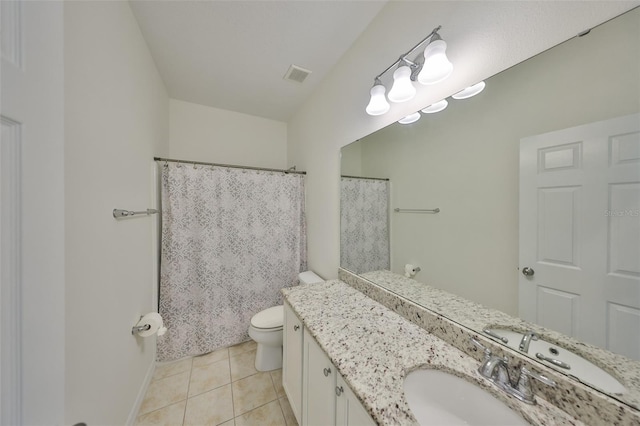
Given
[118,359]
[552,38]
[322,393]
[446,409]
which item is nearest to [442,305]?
[446,409]

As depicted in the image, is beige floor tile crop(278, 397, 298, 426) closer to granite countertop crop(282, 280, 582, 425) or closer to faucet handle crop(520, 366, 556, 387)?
granite countertop crop(282, 280, 582, 425)

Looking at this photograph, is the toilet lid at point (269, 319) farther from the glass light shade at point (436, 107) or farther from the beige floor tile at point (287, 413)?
the glass light shade at point (436, 107)

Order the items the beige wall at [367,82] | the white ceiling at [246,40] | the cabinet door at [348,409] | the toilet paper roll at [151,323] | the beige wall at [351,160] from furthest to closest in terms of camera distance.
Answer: the beige wall at [351,160] → the toilet paper roll at [151,323] → the white ceiling at [246,40] → the beige wall at [367,82] → the cabinet door at [348,409]

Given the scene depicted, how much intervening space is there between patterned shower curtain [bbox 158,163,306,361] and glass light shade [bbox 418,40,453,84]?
157 cm

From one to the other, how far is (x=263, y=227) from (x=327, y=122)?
1.21 meters

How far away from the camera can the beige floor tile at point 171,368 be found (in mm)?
1646

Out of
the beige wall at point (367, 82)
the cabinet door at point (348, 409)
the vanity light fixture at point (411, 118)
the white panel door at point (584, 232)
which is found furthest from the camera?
the vanity light fixture at point (411, 118)

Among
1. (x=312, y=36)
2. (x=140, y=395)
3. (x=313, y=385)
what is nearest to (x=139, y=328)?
(x=140, y=395)

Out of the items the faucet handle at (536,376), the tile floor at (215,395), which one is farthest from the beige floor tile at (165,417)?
the faucet handle at (536,376)

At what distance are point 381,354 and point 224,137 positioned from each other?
102 inches

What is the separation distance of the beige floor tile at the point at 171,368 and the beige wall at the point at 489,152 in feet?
6.34

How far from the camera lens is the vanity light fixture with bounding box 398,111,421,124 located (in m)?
1.08

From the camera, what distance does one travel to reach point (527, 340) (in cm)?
69

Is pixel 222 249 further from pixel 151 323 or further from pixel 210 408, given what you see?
pixel 210 408
